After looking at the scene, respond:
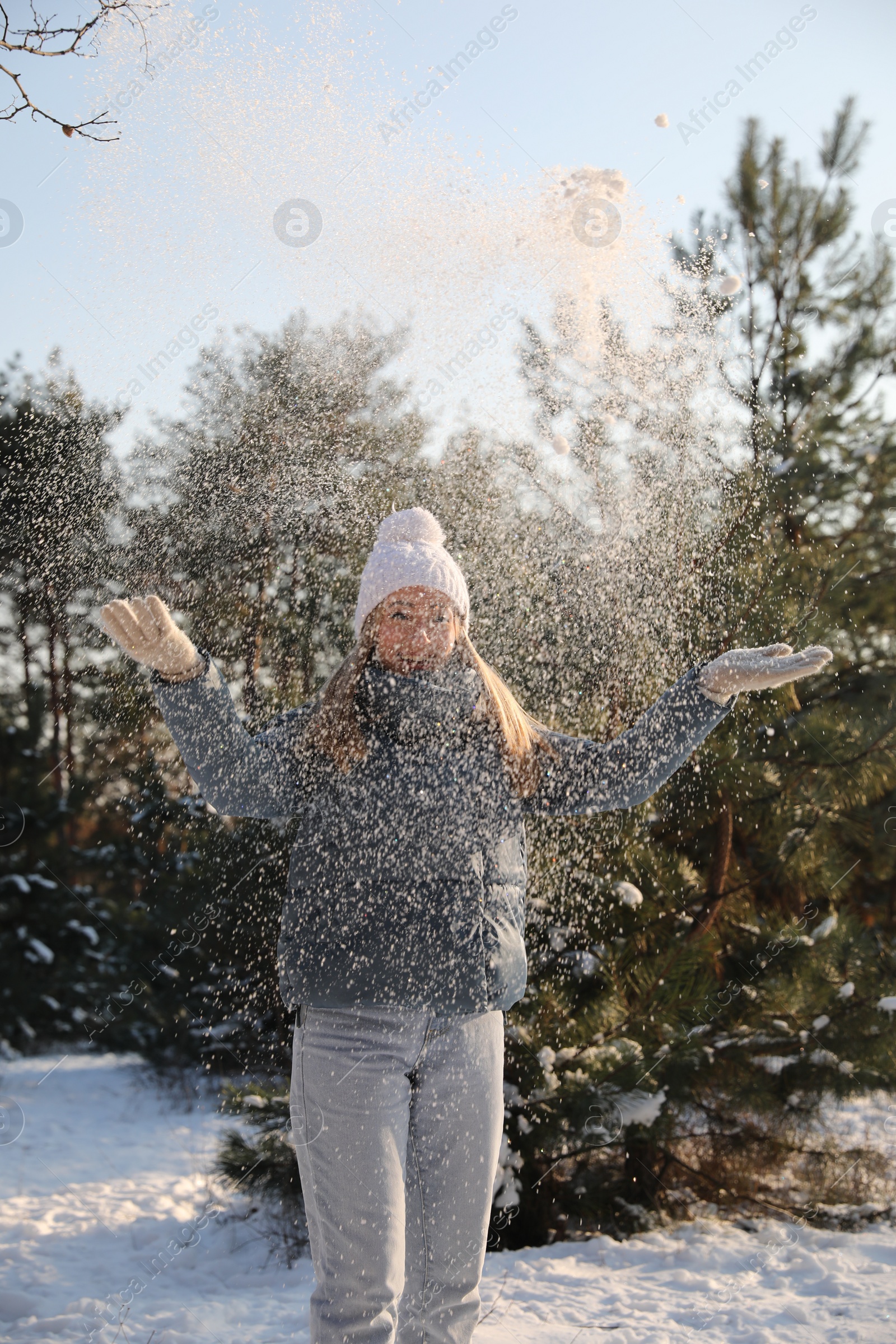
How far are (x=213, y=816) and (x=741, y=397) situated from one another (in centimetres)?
207

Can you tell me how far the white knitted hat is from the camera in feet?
5.38

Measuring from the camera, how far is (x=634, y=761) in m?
1.60

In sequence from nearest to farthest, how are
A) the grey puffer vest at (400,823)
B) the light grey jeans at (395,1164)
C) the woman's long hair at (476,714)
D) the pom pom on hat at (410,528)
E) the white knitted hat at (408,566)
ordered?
the light grey jeans at (395,1164)
the grey puffer vest at (400,823)
the woman's long hair at (476,714)
the white knitted hat at (408,566)
the pom pom on hat at (410,528)

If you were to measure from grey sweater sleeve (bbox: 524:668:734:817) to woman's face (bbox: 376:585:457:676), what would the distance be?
276 mm

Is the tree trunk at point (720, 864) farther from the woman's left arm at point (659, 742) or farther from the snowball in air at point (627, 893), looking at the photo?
the woman's left arm at point (659, 742)

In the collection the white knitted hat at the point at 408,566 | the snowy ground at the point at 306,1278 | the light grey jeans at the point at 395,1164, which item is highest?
the white knitted hat at the point at 408,566

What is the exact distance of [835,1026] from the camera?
2674mm

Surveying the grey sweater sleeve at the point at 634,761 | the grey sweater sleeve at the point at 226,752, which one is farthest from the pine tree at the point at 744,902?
the grey sweater sleeve at the point at 226,752

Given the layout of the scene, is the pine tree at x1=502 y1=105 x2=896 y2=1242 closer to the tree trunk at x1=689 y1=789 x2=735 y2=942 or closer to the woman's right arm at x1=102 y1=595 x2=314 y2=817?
the tree trunk at x1=689 y1=789 x2=735 y2=942

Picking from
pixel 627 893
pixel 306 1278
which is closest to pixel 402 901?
pixel 627 893

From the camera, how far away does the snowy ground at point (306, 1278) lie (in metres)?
2.06

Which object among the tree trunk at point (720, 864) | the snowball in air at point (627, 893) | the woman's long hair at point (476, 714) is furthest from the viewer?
the tree trunk at point (720, 864)

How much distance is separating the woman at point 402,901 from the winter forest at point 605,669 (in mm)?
784

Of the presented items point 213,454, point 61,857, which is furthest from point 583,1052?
point 61,857
